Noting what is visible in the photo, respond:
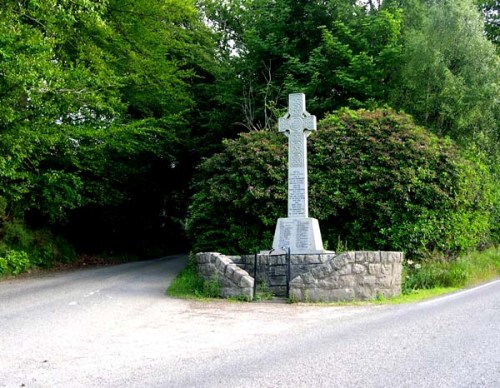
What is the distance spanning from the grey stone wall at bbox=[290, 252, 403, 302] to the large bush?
12.4 ft

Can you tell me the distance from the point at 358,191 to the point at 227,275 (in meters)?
5.75

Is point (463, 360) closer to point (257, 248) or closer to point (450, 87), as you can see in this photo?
point (257, 248)

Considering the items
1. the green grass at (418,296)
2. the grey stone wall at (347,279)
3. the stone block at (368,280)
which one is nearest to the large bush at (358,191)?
the green grass at (418,296)

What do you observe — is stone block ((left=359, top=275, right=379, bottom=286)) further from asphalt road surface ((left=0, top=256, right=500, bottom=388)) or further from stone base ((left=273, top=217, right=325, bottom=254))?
stone base ((left=273, top=217, right=325, bottom=254))

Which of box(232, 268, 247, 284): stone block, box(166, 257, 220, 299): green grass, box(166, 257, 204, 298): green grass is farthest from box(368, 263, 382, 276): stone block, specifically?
box(166, 257, 204, 298): green grass

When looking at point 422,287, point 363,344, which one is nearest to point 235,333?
point 363,344

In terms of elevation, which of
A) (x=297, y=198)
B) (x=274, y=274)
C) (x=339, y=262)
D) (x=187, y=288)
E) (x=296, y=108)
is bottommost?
(x=187, y=288)

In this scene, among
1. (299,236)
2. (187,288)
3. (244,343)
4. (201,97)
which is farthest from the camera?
(201,97)

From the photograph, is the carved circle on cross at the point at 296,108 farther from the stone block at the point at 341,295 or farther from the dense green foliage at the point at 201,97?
the stone block at the point at 341,295

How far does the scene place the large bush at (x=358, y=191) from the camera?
1484 centimetres

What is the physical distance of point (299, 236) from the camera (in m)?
12.7

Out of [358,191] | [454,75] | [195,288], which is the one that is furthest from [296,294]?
[454,75]

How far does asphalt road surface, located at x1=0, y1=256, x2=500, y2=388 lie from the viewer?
512 cm

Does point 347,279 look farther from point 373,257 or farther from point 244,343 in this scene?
point 244,343
